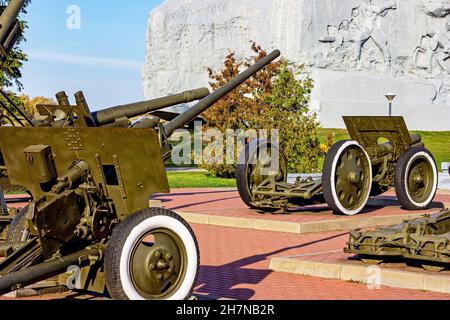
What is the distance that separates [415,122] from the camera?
206 ft

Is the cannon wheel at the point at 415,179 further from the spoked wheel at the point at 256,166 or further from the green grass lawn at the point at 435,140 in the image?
the green grass lawn at the point at 435,140

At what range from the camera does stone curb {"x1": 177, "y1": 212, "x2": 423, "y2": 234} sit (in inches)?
512

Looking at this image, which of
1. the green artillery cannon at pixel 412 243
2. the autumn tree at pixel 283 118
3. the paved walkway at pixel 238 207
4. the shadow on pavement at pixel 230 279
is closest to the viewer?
the shadow on pavement at pixel 230 279

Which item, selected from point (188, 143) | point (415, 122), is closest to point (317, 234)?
point (188, 143)

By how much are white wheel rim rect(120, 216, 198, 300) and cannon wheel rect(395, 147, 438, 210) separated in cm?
891

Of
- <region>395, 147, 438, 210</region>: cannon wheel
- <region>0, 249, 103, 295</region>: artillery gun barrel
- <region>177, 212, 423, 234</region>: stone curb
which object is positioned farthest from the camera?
<region>395, 147, 438, 210</region>: cannon wheel

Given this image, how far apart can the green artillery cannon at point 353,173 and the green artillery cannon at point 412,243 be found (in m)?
4.55

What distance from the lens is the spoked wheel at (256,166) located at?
561 inches

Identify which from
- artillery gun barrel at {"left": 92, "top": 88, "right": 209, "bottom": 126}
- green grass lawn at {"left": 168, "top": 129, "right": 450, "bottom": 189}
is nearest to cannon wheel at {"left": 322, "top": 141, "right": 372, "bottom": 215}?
artillery gun barrel at {"left": 92, "top": 88, "right": 209, "bottom": 126}

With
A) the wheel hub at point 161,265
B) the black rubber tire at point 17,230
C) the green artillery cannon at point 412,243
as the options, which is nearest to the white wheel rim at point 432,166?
the green artillery cannon at point 412,243

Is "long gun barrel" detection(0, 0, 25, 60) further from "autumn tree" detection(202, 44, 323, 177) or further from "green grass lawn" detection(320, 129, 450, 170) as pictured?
"green grass lawn" detection(320, 129, 450, 170)

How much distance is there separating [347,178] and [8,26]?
6185 millimetres

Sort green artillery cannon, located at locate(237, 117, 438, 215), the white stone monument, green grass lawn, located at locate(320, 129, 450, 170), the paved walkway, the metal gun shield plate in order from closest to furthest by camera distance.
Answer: the metal gun shield plate → green artillery cannon, located at locate(237, 117, 438, 215) → the paved walkway → green grass lawn, located at locate(320, 129, 450, 170) → the white stone monument

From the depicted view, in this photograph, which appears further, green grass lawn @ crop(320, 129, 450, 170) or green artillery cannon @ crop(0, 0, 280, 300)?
green grass lawn @ crop(320, 129, 450, 170)
